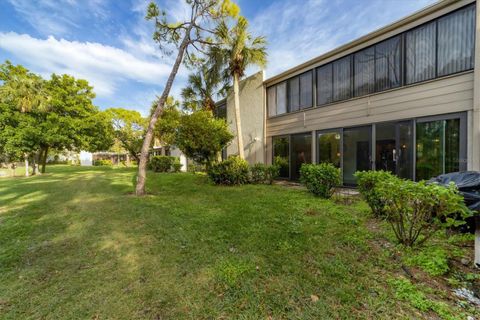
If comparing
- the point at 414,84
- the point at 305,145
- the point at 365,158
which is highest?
the point at 414,84

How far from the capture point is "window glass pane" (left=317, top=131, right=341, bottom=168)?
339 inches

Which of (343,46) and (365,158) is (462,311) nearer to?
(365,158)

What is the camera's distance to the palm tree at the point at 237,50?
9.99 meters

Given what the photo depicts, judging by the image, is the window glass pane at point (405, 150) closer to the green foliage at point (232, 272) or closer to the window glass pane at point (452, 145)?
the window glass pane at point (452, 145)

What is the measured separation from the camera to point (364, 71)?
25.4 ft

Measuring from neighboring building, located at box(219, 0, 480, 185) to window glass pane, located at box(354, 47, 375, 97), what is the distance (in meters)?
0.03

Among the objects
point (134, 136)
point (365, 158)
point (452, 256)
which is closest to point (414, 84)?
point (365, 158)

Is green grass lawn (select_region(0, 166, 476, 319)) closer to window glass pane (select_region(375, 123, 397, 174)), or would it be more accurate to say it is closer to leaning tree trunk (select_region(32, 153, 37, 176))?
window glass pane (select_region(375, 123, 397, 174))

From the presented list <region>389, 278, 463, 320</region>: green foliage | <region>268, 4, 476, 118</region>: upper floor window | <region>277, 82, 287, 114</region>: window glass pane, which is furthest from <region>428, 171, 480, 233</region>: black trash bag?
<region>277, 82, 287, 114</region>: window glass pane

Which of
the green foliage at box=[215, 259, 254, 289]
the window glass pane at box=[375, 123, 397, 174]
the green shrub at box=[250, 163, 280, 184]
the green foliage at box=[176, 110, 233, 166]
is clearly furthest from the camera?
the green shrub at box=[250, 163, 280, 184]

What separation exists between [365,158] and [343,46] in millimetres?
4399

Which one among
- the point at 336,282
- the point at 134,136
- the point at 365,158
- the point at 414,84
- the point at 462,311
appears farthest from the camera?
the point at 134,136

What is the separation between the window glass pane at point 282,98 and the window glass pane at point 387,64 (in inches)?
166

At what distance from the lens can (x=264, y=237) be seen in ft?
12.1
